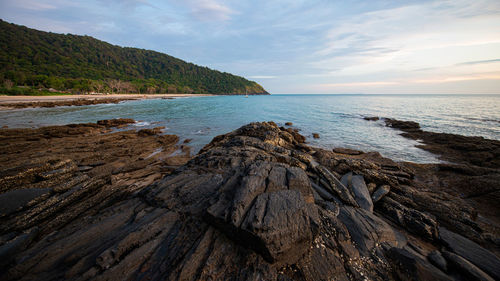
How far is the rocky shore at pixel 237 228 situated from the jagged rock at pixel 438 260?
0.12 feet

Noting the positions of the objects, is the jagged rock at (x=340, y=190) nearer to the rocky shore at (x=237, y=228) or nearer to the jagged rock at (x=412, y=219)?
the rocky shore at (x=237, y=228)

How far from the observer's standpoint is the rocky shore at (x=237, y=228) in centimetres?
303

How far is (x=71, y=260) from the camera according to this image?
321 cm

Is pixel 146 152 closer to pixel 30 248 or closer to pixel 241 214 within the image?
pixel 30 248

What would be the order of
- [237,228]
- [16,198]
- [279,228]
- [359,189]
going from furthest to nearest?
[359,189], [16,198], [237,228], [279,228]

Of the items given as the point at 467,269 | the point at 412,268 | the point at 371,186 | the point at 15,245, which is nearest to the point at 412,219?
the point at 467,269

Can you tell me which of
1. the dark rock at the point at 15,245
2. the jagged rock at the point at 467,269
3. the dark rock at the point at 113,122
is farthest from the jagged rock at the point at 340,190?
the dark rock at the point at 113,122

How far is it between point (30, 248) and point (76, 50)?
640ft

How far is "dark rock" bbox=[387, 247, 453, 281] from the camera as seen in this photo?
3.13 m

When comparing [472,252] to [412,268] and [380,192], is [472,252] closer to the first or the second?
[412,268]

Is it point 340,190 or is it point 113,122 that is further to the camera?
point 113,122

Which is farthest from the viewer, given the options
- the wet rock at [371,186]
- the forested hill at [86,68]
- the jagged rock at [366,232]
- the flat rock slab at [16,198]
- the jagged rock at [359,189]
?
the forested hill at [86,68]

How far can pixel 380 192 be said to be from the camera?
19.6 feet

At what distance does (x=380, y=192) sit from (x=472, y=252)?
2.27 meters
